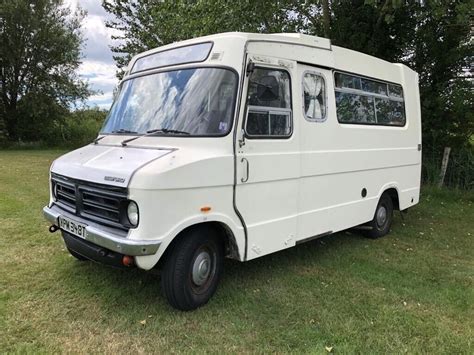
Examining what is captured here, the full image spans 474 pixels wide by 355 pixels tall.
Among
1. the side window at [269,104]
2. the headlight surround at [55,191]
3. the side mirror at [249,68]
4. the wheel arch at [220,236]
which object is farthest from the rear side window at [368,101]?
the headlight surround at [55,191]

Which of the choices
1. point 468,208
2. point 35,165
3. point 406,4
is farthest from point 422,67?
point 35,165

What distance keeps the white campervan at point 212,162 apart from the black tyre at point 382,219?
1.06 metres

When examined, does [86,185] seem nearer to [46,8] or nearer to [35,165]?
[35,165]

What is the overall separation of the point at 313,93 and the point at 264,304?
95.8 inches

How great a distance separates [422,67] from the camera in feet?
36.1

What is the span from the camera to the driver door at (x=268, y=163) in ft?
13.9

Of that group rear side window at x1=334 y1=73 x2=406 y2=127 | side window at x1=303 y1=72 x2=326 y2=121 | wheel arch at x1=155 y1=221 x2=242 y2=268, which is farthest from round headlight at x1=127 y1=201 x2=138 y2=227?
rear side window at x1=334 y1=73 x2=406 y2=127

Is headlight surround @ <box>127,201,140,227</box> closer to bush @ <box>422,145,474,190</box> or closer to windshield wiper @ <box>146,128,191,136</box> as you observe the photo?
windshield wiper @ <box>146,128,191,136</box>

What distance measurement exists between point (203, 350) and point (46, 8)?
73.5 ft

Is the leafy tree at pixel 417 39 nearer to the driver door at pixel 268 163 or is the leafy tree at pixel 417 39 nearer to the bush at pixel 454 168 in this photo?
the bush at pixel 454 168

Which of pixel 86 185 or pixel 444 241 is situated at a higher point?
pixel 86 185

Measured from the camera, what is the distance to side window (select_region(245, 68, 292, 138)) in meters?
4.30

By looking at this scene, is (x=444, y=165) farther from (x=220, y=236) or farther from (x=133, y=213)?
(x=133, y=213)

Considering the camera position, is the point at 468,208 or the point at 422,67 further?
the point at 422,67
